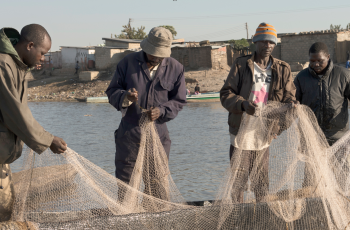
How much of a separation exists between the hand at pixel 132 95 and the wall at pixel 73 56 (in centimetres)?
2850

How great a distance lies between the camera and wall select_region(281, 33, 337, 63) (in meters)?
22.8

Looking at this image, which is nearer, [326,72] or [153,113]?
[153,113]

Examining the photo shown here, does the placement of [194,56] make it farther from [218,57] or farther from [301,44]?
[301,44]

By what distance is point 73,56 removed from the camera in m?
33.3

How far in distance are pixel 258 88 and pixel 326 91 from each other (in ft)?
2.39

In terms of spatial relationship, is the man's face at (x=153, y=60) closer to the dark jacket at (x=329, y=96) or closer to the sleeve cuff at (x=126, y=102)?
the sleeve cuff at (x=126, y=102)

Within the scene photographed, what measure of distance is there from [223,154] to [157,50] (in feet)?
22.0

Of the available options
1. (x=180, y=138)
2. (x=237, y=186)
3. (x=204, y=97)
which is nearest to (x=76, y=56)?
(x=204, y=97)

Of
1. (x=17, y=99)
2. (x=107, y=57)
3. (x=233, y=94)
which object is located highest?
(x=107, y=57)

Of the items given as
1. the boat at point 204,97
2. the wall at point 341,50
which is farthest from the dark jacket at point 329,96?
the wall at point 341,50

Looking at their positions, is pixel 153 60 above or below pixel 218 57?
below

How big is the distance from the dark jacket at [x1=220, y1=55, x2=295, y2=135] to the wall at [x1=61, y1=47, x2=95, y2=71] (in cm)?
2836

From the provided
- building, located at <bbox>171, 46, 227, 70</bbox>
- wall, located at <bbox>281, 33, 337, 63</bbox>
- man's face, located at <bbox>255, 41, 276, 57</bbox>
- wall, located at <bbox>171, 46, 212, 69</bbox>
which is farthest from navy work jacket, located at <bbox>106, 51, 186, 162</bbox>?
wall, located at <bbox>171, 46, 212, 69</bbox>

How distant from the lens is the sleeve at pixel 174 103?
133 inches
